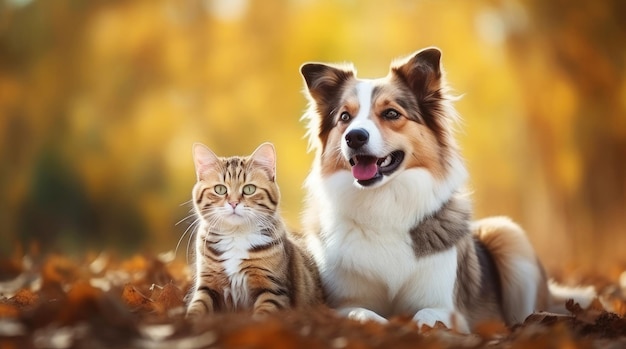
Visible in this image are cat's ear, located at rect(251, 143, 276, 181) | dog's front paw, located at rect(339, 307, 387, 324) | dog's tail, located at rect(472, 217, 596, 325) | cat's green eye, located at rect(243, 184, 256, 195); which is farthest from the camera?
dog's tail, located at rect(472, 217, 596, 325)

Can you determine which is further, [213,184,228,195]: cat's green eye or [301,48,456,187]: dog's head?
[301,48,456,187]: dog's head

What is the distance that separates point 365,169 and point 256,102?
5.15 m

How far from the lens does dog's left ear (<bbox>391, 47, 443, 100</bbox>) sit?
4.14 metres

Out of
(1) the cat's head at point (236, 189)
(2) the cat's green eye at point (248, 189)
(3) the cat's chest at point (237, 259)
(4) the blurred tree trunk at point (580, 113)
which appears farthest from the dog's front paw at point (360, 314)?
(4) the blurred tree trunk at point (580, 113)

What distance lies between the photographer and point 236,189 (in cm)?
369

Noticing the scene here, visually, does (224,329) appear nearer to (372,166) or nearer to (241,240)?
(241,240)

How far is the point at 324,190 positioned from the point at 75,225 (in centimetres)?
474

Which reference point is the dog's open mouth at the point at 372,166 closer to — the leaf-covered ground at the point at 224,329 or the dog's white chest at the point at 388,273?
the dog's white chest at the point at 388,273

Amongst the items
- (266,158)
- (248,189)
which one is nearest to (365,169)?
(266,158)

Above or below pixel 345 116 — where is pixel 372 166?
below

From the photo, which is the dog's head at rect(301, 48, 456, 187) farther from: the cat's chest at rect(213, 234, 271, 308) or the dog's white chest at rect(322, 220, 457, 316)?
the cat's chest at rect(213, 234, 271, 308)

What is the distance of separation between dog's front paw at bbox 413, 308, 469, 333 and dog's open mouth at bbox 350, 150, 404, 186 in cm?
72

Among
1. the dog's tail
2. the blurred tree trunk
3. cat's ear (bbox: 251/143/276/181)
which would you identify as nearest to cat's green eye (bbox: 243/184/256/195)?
cat's ear (bbox: 251/143/276/181)

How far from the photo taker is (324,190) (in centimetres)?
421
